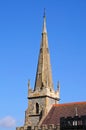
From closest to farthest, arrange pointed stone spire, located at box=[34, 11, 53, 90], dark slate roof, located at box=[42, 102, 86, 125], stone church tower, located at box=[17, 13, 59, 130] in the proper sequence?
dark slate roof, located at box=[42, 102, 86, 125]
stone church tower, located at box=[17, 13, 59, 130]
pointed stone spire, located at box=[34, 11, 53, 90]

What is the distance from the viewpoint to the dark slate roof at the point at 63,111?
76125 millimetres

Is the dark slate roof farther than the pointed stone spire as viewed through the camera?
No

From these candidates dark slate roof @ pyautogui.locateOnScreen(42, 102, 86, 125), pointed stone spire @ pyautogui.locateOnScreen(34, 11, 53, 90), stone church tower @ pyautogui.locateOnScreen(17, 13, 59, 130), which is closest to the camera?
dark slate roof @ pyautogui.locateOnScreen(42, 102, 86, 125)

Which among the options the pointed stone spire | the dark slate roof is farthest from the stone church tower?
the dark slate roof

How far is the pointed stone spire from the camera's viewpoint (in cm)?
8138

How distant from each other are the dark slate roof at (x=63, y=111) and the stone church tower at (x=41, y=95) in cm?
89

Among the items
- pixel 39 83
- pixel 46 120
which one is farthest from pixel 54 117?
pixel 39 83

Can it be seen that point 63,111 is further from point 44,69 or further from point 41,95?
point 44,69

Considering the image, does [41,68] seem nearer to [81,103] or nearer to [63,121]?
[81,103]

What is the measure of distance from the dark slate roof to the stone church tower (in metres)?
0.89

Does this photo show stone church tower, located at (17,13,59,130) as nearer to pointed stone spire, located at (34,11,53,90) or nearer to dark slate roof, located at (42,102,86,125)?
pointed stone spire, located at (34,11,53,90)

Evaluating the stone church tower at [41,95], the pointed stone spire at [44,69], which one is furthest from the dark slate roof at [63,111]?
the pointed stone spire at [44,69]

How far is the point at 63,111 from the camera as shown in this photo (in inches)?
3076

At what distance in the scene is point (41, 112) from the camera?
7919cm
